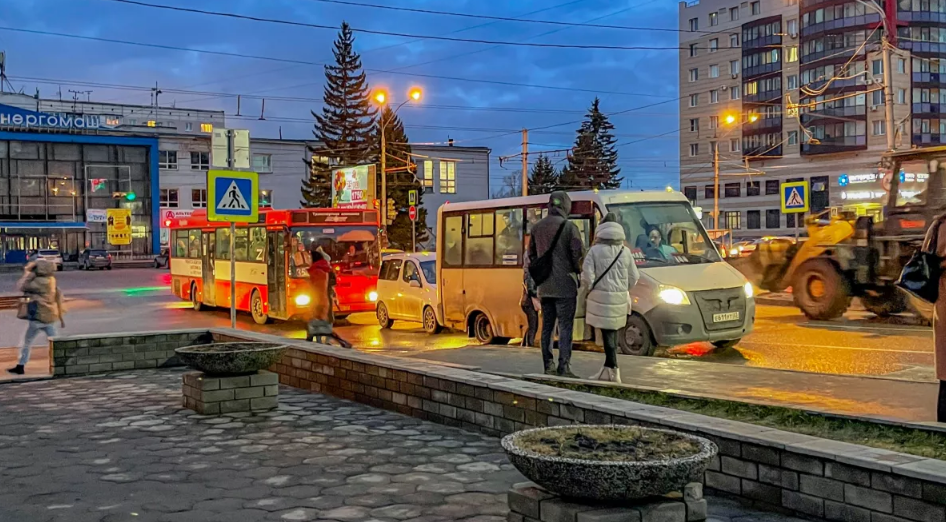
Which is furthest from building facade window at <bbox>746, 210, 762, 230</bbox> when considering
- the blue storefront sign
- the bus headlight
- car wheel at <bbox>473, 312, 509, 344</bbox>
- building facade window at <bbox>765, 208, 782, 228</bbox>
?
the bus headlight

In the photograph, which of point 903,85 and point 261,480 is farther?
point 903,85

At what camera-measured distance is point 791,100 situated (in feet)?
220

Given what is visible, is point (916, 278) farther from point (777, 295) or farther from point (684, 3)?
point (684, 3)

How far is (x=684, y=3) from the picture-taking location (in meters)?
80.2

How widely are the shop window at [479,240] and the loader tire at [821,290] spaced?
6.59m

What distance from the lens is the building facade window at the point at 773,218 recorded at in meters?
72.0

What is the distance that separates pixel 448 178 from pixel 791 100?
27980mm

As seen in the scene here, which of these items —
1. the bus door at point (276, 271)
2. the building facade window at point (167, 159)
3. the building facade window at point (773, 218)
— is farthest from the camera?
the building facade window at point (773, 218)

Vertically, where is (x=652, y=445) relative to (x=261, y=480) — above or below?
above

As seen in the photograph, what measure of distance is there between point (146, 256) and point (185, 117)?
23110mm

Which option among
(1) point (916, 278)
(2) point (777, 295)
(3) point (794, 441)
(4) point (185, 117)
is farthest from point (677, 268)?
(4) point (185, 117)

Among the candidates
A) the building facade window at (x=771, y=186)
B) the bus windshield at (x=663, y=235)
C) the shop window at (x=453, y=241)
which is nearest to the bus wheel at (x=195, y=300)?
the shop window at (x=453, y=241)

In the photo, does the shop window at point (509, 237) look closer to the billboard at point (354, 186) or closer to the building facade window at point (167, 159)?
the billboard at point (354, 186)

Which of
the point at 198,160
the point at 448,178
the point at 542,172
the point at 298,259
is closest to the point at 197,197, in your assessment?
the point at 198,160
